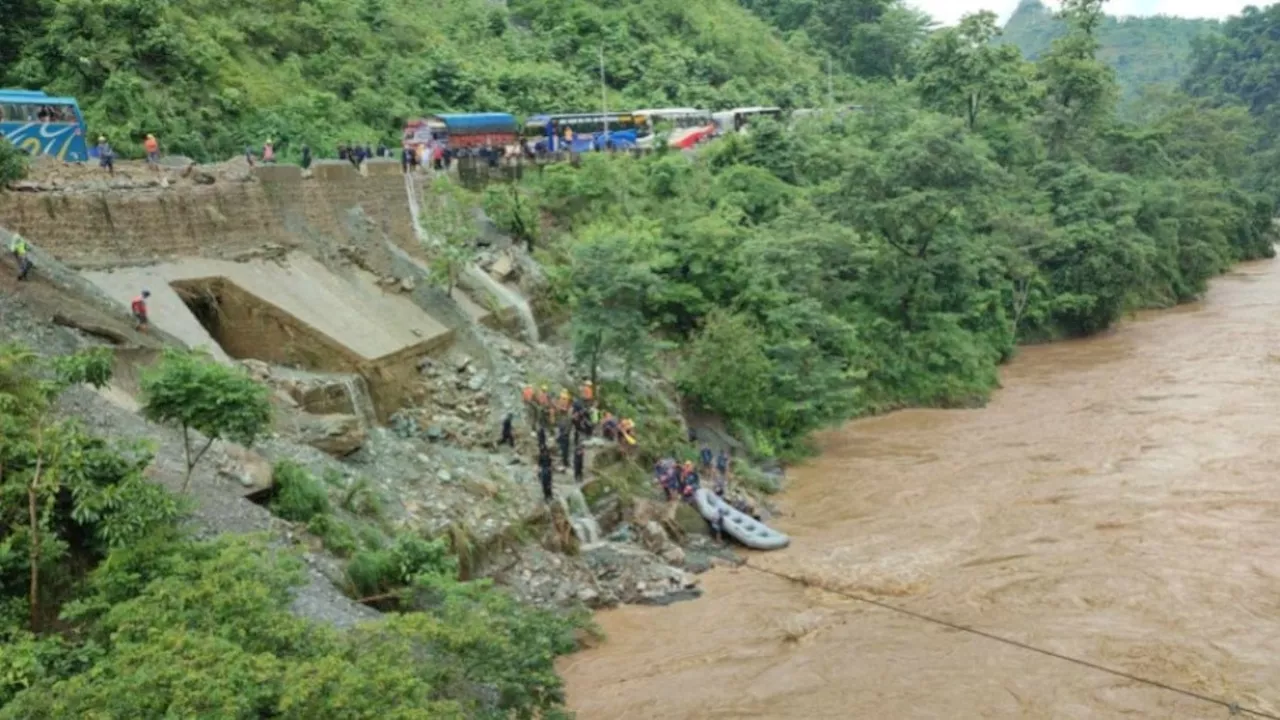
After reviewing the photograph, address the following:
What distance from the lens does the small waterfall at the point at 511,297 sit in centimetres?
2519

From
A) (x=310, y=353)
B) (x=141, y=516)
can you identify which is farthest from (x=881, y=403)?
(x=141, y=516)

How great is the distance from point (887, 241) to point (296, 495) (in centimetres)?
2472

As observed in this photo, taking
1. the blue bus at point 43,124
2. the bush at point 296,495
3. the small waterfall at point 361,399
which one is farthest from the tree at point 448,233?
the bush at point 296,495

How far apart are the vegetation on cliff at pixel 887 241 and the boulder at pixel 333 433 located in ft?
23.9

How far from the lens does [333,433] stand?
16656mm

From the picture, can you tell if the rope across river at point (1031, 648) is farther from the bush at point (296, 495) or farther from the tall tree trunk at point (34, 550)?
the tall tree trunk at point (34, 550)

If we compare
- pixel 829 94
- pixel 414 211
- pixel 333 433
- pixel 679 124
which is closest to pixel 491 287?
pixel 414 211

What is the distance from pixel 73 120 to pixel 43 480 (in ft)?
52.5

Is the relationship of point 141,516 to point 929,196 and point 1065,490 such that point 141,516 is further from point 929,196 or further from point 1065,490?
point 929,196

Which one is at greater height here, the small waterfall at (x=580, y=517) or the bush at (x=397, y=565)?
the bush at (x=397, y=565)

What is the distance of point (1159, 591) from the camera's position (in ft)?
54.6

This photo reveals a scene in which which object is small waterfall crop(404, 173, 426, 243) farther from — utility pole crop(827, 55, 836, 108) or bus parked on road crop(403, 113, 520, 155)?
utility pole crop(827, 55, 836, 108)

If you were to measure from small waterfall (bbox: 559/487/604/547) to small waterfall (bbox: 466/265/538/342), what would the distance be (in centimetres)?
665

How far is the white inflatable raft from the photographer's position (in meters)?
20.1
